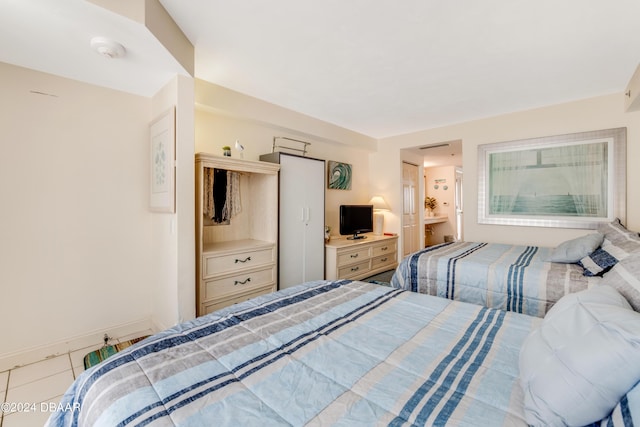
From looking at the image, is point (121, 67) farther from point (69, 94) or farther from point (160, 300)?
point (160, 300)

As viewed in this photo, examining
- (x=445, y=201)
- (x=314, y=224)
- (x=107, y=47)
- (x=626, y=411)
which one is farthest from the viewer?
(x=445, y=201)

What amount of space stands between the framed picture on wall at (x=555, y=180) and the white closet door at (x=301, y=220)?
2.36 m

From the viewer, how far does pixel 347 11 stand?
72.4 inches

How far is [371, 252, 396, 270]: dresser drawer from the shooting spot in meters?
4.56

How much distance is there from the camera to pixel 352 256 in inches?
164

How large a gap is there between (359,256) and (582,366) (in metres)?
3.60

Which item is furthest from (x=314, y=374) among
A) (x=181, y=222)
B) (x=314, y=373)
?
(x=181, y=222)

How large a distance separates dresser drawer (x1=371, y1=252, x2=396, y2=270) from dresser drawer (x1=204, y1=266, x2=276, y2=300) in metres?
2.00

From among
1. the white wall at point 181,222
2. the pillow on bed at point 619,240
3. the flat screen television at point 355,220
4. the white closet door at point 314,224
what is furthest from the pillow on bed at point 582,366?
the flat screen television at point 355,220

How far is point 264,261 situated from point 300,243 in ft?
2.09

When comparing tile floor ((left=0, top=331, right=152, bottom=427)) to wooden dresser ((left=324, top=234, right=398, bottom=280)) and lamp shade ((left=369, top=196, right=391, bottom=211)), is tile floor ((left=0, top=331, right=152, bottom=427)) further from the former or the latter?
lamp shade ((left=369, top=196, right=391, bottom=211))

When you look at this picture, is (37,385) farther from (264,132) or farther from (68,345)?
(264,132)

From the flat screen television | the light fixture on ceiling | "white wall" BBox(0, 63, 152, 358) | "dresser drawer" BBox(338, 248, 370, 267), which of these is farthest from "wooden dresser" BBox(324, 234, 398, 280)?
the light fixture on ceiling

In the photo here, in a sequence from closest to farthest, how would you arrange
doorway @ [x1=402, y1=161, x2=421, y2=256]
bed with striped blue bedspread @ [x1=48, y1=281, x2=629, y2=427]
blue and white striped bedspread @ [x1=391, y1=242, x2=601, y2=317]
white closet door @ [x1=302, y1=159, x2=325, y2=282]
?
bed with striped blue bedspread @ [x1=48, y1=281, x2=629, y2=427] < blue and white striped bedspread @ [x1=391, y1=242, x2=601, y2=317] < white closet door @ [x1=302, y1=159, x2=325, y2=282] < doorway @ [x1=402, y1=161, x2=421, y2=256]
